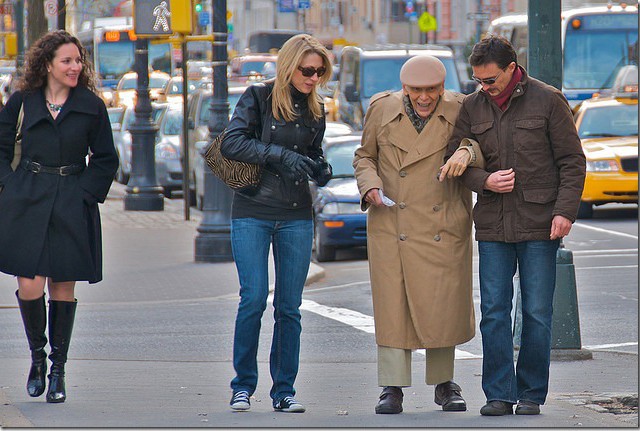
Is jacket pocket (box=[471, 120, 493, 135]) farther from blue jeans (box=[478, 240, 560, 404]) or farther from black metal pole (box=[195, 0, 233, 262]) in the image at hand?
black metal pole (box=[195, 0, 233, 262])

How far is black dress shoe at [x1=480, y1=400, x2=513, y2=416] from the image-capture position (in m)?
7.02

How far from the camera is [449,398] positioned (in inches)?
285

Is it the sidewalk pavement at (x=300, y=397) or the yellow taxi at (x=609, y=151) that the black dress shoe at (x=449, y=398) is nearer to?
the sidewalk pavement at (x=300, y=397)

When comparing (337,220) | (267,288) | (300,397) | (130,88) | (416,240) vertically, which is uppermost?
(416,240)

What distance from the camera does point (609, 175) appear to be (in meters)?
19.8

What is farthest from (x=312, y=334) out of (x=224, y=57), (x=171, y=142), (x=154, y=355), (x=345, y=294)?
(x=171, y=142)

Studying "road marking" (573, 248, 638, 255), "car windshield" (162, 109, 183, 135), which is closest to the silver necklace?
"road marking" (573, 248, 638, 255)

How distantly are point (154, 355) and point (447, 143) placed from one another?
3291 mm

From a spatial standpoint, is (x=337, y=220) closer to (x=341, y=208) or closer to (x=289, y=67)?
(x=341, y=208)

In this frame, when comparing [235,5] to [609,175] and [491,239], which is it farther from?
[491,239]

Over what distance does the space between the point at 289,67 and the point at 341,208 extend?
935 centimetres

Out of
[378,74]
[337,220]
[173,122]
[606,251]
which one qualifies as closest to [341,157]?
[337,220]

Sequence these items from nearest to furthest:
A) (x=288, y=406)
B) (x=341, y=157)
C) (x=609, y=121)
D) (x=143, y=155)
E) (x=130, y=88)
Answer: (x=288, y=406) < (x=341, y=157) < (x=609, y=121) < (x=143, y=155) < (x=130, y=88)

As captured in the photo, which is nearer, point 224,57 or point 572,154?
point 572,154
